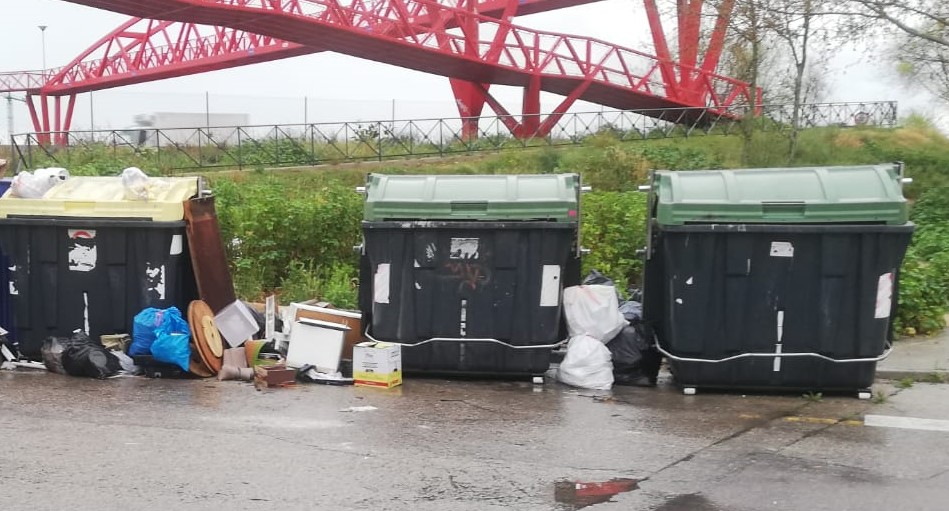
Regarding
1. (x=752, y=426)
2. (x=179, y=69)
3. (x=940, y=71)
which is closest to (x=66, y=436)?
(x=752, y=426)

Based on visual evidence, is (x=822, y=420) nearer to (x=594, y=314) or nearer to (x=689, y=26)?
(x=594, y=314)

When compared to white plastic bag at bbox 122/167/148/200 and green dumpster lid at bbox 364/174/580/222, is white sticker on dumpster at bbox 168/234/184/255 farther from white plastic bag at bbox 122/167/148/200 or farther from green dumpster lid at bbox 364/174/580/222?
green dumpster lid at bbox 364/174/580/222

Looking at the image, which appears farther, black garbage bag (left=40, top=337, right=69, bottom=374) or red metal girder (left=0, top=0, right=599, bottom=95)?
red metal girder (left=0, top=0, right=599, bottom=95)

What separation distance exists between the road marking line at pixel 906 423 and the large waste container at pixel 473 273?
2.36m

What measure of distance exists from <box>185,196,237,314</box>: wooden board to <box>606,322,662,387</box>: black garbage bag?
350 centimetres

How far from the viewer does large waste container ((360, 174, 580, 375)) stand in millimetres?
7043

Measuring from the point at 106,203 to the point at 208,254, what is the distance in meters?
0.95

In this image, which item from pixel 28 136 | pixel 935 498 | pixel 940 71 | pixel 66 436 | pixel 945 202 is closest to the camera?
pixel 935 498

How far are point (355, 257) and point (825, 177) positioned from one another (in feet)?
17.8

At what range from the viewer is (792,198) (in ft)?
21.5

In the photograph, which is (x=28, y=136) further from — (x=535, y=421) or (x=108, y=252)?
(x=535, y=421)

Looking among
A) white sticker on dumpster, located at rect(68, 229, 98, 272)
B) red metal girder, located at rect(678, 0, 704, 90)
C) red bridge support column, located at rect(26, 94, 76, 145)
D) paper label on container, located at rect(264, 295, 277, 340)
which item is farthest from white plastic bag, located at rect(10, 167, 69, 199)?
red bridge support column, located at rect(26, 94, 76, 145)

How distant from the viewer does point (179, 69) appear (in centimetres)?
3891

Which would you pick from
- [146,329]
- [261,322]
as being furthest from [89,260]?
[261,322]
